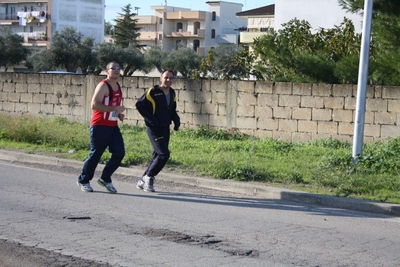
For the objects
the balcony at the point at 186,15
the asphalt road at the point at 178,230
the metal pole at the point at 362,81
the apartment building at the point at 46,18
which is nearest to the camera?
the asphalt road at the point at 178,230

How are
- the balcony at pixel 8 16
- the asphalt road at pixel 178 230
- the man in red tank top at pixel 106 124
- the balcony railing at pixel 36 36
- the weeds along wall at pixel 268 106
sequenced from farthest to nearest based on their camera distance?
the balcony at pixel 8 16
the balcony railing at pixel 36 36
the weeds along wall at pixel 268 106
the man in red tank top at pixel 106 124
the asphalt road at pixel 178 230

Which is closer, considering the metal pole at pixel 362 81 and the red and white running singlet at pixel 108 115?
the red and white running singlet at pixel 108 115

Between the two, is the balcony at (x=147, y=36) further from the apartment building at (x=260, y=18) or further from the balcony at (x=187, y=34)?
the apartment building at (x=260, y=18)

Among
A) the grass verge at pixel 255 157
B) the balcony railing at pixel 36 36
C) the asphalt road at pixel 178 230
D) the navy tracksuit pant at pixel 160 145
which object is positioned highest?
the balcony railing at pixel 36 36

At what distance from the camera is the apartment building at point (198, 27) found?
276 ft

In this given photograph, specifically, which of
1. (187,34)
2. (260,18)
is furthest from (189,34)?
(260,18)

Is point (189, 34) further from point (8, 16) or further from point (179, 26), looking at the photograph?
point (8, 16)

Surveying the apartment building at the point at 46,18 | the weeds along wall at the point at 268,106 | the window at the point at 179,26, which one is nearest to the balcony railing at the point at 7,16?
the apartment building at the point at 46,18

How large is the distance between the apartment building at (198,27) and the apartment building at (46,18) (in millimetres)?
10347

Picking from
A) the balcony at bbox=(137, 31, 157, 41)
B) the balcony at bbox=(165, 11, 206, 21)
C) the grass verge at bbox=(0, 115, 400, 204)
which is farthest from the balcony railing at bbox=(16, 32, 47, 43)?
the grass verge at bbox=(0, 115, 400, 204)

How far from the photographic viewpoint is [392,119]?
51.3 feet

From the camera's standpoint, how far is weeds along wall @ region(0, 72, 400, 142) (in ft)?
51.8

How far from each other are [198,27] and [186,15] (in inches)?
88.4

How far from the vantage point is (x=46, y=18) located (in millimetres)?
73188
